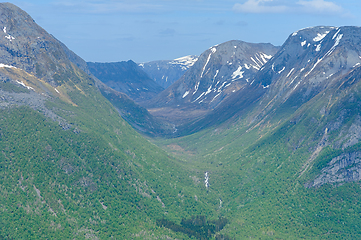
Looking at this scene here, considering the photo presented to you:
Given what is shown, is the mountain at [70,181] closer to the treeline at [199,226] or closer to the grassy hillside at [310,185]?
the treeline at [199,226]

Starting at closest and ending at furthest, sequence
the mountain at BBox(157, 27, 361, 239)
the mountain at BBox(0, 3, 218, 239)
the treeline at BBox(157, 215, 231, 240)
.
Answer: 1. the mountain at BBox(0, 3, 218, 239)
2. the mountain at BBox(157, 27, 361, 239)
3. the treeline at BBox(157, 215, 231, 240)

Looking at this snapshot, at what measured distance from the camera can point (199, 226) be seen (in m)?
160

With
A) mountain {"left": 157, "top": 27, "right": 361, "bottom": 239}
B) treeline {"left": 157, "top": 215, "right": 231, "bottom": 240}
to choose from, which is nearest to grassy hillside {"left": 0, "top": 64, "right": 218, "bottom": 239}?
treeline {"left": 157, "top": 215, "right": 231, "bottom": 240}

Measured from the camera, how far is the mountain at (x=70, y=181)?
454ft

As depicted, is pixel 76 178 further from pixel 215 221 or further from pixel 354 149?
pixel 354 149

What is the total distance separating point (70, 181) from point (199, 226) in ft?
185

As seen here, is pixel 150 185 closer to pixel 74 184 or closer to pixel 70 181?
pixel 74 184

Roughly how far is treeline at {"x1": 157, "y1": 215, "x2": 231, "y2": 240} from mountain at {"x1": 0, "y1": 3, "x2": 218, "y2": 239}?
10.0ft

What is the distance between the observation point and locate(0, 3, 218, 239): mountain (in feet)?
454

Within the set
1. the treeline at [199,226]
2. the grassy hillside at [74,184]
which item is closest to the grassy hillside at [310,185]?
the treeline at [199,226]

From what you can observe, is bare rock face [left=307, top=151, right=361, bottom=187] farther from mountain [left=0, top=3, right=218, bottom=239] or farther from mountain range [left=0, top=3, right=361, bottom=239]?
mountain [left=0, top=3, right=218, bottom=239]

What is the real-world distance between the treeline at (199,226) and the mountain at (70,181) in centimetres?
306

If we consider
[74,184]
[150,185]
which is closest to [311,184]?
[150,185]

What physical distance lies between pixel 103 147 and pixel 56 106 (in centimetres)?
3428
